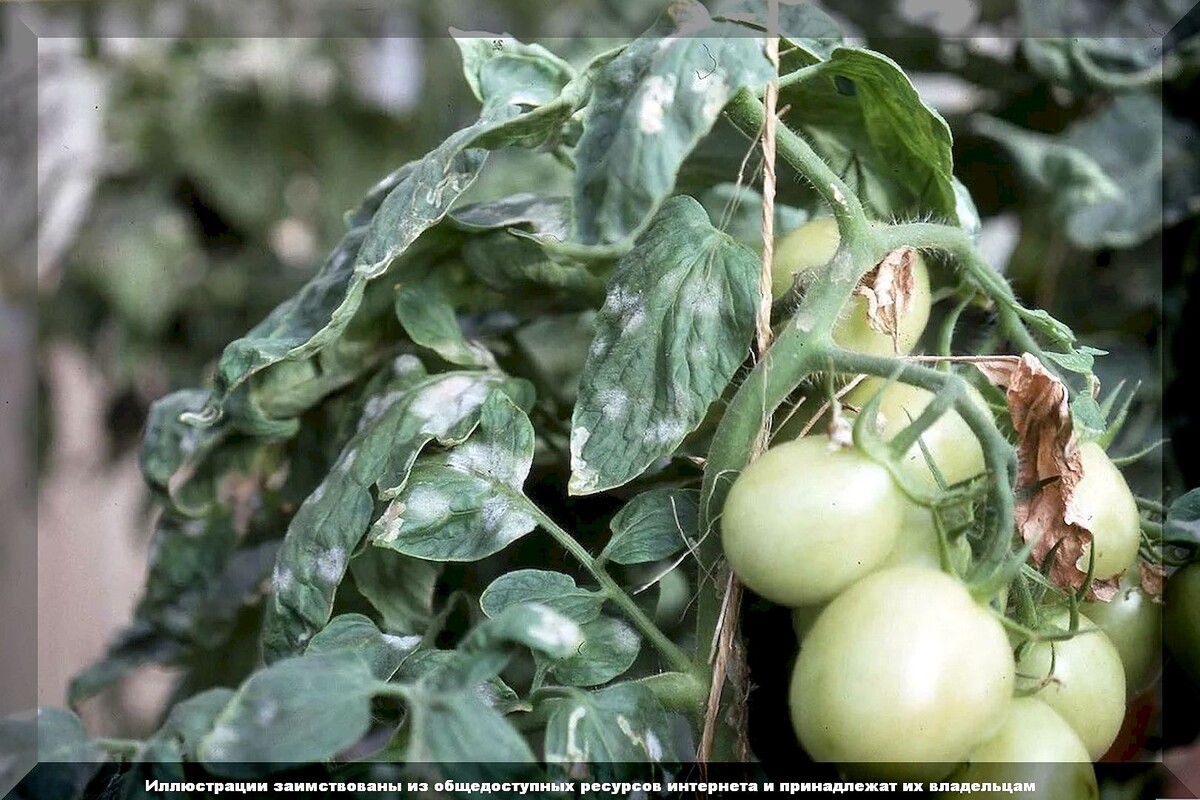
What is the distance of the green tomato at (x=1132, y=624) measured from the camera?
50 centimetres

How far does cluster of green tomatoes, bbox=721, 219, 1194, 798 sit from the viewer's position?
36cm

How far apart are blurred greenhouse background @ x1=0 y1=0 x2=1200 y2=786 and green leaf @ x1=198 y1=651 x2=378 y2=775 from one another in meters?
0.63

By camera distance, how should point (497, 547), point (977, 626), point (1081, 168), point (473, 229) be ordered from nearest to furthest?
point (977, 626), point (497, 547), point (473, 229), point (1081, 168)

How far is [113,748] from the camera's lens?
39 cm

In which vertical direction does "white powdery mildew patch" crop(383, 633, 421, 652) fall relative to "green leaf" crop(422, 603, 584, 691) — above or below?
below

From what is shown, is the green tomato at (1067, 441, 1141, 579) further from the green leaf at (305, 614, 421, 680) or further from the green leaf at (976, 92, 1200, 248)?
the green leaf at (976, 92, 1200, 248)

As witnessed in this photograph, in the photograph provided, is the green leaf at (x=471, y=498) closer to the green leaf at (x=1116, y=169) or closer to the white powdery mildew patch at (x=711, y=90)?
the white powdery mildew patch at (x=711, y=90)

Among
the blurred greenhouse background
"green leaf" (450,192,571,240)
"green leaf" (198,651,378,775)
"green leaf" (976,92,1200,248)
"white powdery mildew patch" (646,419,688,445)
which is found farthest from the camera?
the blurred greenhouse background

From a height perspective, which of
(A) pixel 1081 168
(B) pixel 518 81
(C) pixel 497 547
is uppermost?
(B) pixel 518 81

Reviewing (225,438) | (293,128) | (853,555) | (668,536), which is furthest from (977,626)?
(293,128)

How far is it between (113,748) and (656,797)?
0.21 metres

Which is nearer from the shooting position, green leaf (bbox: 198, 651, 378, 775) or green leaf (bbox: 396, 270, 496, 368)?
green leaf (bbox: 198, 651, 378, 775)

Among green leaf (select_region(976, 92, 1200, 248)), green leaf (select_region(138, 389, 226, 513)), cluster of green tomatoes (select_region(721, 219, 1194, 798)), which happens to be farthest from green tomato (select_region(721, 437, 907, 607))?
green leaf (select_region(976, 92, 1200, 248))

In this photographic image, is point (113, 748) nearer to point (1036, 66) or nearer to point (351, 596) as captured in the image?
point (351, 596)
